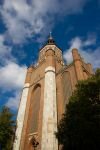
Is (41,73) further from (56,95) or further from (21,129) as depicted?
(21,129)

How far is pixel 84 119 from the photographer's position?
13.9 m

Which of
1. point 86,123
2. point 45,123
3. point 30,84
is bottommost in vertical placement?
point 86,123

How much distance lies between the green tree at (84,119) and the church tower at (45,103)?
6377 millimetres

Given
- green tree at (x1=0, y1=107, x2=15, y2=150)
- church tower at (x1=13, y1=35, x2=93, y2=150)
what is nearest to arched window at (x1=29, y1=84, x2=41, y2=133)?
church tower at (x1=13, y1=35, x2=93, y2=150)

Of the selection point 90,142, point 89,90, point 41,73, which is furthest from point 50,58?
point 90,142

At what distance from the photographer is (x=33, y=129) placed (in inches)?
988

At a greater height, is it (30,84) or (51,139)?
(30,84)

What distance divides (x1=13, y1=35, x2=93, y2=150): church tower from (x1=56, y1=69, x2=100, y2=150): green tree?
6377 mm

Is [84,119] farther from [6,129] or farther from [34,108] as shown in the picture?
[34,108]

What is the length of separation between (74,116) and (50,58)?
20.5m

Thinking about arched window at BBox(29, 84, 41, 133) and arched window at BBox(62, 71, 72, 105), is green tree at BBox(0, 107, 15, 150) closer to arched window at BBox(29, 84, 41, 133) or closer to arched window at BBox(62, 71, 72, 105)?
arched window at BBox(29, 84, 41, 133)

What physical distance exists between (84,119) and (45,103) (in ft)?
39.6

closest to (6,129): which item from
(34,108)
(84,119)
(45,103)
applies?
(45,103)

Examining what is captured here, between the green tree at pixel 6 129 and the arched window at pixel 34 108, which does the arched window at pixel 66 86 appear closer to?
the arched window at pixel 34 108
